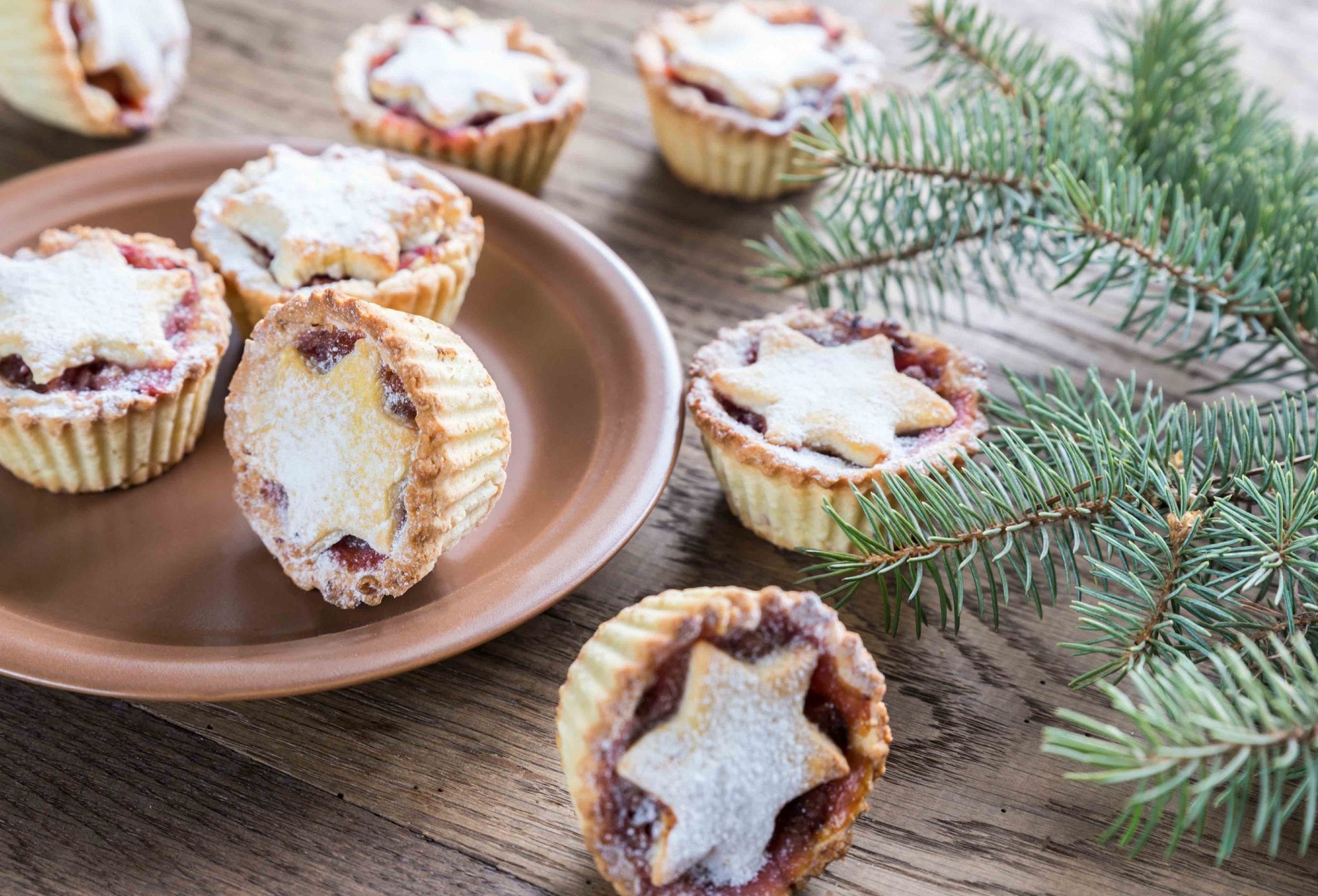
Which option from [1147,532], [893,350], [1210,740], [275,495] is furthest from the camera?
[893,350]

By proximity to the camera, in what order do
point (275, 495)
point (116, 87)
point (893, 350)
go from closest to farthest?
point (275, 495), point (893, 350), point (116, 87)

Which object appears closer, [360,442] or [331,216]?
[360,442]

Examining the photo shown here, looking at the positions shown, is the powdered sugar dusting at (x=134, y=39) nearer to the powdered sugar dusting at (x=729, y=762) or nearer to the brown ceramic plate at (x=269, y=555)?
the brown ceramic plate at (x=269, y=555)

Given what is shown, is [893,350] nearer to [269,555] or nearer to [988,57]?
[988,57]

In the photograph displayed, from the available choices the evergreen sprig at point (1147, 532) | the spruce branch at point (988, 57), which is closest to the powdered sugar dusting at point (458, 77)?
the spruce branch at point (988, 57)

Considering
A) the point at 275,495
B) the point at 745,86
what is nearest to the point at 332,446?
the point at 275,495

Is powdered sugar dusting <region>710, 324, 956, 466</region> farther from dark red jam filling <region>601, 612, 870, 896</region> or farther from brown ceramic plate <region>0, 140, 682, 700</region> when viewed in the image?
dark red jam filling <region>601, 612, 870, 896</region>

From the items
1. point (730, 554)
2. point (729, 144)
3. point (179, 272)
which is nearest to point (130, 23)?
point (179, 272)

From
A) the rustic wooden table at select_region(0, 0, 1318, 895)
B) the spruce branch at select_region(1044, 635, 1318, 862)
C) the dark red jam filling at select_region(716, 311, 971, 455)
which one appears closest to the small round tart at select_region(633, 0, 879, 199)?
the dark red jam filling at select_region(716, 311, 971, 455)
